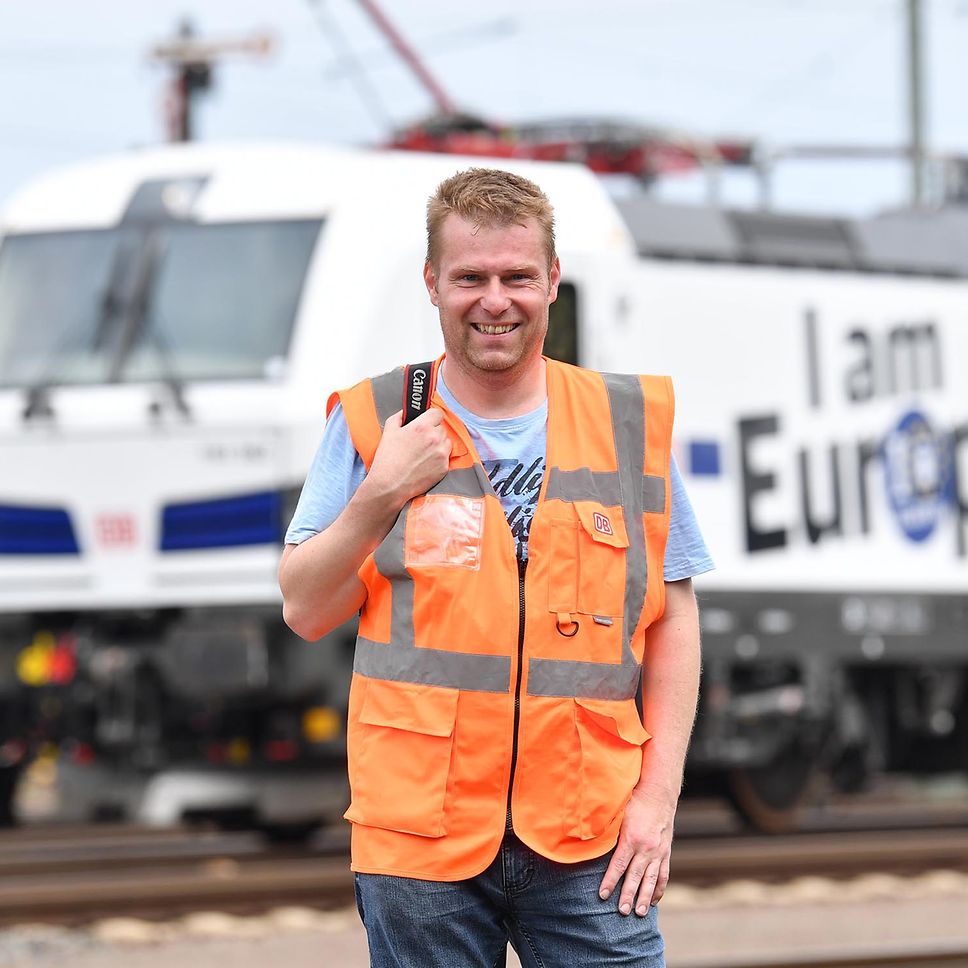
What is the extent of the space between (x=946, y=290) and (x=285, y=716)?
16.6ft

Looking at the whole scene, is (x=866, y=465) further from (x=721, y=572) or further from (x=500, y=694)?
(x=500, y=694)

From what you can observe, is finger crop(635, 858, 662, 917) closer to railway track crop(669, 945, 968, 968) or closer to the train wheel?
railway track crop(669, 945, 968, 968)

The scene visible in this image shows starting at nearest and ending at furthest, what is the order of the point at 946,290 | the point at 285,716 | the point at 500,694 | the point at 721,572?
1. the point at 500,694
2. the point at 285,716
3. the point at 721,572
4. the point at 946,290

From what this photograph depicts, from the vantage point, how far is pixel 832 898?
9109 millimetres

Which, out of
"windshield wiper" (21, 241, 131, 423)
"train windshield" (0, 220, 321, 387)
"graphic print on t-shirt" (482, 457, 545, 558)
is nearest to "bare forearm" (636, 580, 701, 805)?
"graphic print on t-shirt" (482, 457, 545, 558)

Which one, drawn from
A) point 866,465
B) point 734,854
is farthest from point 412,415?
point 866,465

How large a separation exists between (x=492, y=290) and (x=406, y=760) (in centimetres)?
71

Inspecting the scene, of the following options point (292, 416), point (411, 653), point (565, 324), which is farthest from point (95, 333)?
point (411, 653)

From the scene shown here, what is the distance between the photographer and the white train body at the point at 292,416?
31.2 feet

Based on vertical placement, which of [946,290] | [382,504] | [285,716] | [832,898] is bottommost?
[832,898]

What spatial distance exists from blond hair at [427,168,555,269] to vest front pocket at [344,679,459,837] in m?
0.69

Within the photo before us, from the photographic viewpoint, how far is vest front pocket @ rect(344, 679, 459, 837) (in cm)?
296

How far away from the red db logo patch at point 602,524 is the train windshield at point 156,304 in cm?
660

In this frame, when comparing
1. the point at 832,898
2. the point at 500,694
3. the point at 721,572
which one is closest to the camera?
the point at 500,694
